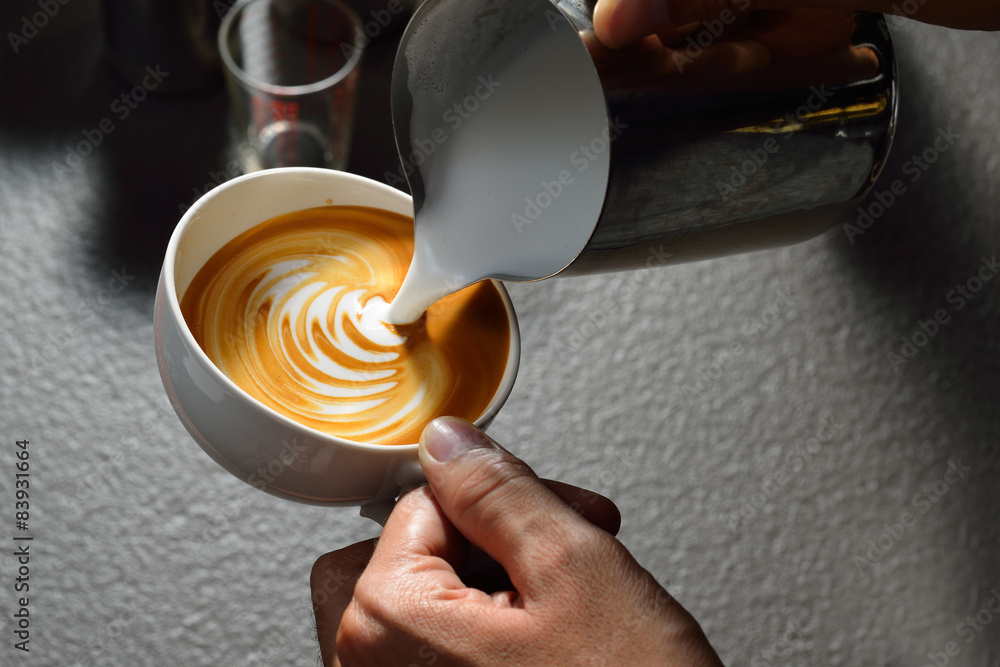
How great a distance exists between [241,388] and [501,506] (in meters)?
0.16

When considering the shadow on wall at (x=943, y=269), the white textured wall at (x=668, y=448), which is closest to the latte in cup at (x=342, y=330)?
the white textured wall at (x=668, y=448)

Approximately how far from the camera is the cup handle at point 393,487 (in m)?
0.49

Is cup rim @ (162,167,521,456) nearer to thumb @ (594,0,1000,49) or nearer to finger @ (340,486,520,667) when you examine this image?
finger @ (340,486,520,667)

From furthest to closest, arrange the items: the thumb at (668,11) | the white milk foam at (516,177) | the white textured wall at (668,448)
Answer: the white textured wall at (668,448) → the white milk foam at (516,177) → the thumb at (668,11)

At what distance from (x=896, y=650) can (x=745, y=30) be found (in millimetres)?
466

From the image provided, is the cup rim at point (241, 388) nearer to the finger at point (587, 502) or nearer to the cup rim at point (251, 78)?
the finger at point (587, 502)

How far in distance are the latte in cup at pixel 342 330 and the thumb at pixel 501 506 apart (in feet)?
0.22

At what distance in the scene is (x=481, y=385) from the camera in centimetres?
57

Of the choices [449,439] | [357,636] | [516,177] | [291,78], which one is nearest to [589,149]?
[516,177]

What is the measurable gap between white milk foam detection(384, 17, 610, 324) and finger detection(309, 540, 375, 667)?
14 centimetres

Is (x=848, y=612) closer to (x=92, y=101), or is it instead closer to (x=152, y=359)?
(x=152, y=359)

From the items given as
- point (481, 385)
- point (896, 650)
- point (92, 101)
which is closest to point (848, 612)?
point (896, 650)

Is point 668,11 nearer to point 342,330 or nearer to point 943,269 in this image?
point 342,330

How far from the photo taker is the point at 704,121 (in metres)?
0.43
